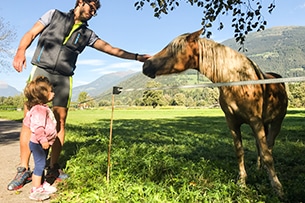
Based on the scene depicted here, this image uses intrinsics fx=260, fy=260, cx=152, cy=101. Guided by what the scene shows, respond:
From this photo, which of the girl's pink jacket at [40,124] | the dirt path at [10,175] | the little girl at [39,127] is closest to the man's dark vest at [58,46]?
the little girl at [39,127]

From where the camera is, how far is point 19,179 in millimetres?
3475

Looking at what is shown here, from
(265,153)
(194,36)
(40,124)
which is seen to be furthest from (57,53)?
(265,153)

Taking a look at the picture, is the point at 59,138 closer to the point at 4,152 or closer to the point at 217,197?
the point at 217,197

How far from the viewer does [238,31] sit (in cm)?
809

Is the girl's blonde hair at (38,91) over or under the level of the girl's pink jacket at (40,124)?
over

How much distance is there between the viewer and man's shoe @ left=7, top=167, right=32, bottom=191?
3.40 metres

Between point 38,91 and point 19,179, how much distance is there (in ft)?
4.09

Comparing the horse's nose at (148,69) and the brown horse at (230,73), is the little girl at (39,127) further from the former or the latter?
the brown horse at (230,73)

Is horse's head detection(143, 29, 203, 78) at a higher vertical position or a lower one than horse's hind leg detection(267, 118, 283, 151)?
higher

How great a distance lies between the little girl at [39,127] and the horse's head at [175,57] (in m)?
1.37

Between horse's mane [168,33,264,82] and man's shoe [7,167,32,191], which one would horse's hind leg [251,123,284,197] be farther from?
man's shoe [7,167,32,191]

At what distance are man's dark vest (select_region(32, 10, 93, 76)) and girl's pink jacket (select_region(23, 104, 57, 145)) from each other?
660 mm

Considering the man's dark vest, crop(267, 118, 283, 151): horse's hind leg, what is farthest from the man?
crop(267, 118, 283, 151): horse's hind leg

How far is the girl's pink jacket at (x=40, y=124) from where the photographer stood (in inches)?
124
